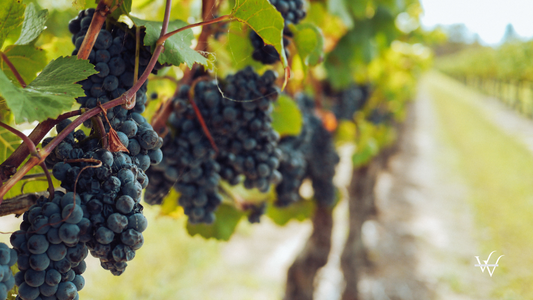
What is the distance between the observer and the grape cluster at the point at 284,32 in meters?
1.03

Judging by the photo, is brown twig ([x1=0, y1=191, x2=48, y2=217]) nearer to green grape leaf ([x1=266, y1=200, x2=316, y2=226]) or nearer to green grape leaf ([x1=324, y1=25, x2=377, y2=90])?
green grape leaf ([x1=266, y1=200, x2=316, y2=226])

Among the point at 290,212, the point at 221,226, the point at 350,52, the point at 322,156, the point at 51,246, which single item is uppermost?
the point at 51,246

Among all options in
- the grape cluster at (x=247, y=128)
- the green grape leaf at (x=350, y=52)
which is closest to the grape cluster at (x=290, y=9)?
the grape cluster at (x=247, y=128)

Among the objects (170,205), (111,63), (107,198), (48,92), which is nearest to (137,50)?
(111,63)

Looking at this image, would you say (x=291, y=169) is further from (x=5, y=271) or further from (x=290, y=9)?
(x=5, y=271)

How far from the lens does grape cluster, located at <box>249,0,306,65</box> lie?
3.38 feet

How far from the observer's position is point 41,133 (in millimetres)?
590

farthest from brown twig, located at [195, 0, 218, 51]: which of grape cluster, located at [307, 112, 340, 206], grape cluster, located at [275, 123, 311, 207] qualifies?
grape cluster, located at [307, 112, 340, 206]

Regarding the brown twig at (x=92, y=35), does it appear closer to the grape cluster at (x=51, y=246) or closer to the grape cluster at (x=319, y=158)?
the grape cluster at (x=51, y=246)

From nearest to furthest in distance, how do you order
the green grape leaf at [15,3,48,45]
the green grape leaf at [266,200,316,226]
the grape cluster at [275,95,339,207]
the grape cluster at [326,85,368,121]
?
the green grape leaf at [15,3,48,45] → the green grape leaf at [266,200,316,226] → the grape cluster at [275,95,339,207] → the grape cluster at [326,85,368,121]

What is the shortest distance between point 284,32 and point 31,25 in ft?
2.18

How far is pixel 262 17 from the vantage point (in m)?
0.72

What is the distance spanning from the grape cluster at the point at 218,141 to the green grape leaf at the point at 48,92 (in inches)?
16.8

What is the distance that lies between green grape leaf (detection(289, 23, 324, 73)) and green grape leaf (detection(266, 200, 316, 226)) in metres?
1.54
